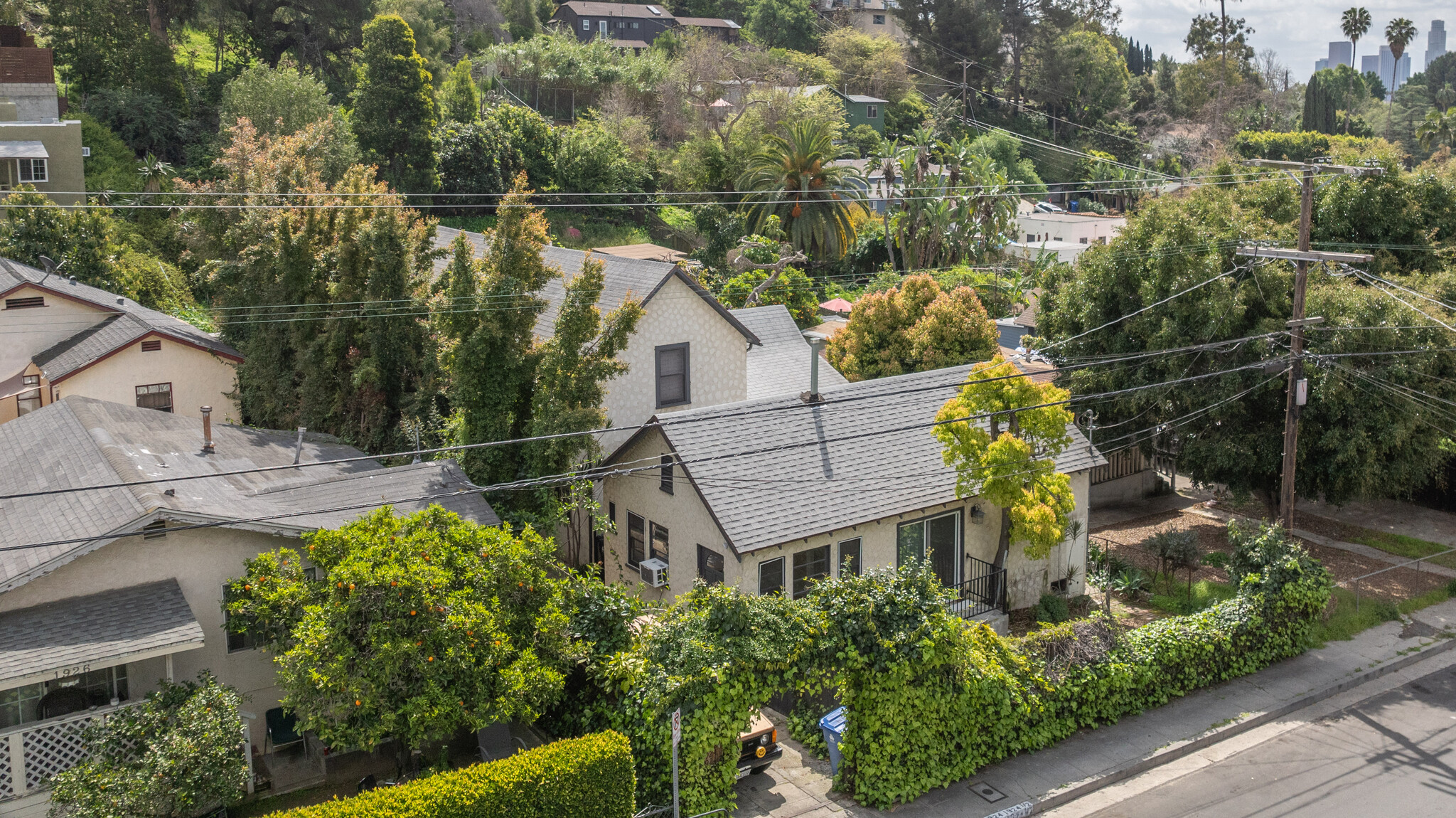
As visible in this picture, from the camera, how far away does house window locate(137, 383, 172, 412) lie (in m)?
30.1

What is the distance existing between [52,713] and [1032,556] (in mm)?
16525

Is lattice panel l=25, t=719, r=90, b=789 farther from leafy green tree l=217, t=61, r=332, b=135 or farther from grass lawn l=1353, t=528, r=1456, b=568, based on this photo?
leafy green tree l=217, t=61, r=332, b=135

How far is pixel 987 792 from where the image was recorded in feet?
53.7

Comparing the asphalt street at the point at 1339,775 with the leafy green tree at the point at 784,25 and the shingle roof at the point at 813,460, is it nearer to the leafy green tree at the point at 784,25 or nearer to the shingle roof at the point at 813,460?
the shingle roof at the point at 813,460

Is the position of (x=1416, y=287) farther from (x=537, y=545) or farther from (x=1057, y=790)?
(x=537, y=545)

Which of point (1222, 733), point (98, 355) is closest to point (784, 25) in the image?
point (98, 355)

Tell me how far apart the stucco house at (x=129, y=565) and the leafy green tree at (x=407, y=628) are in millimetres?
1200

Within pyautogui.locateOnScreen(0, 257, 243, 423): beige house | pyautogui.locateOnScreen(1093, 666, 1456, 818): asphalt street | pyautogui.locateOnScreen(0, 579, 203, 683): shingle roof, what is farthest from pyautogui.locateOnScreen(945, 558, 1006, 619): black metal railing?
pyautogui.locateOnScreen(0, 257, 243, 423): beige house

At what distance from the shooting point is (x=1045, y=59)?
10631 centimetres

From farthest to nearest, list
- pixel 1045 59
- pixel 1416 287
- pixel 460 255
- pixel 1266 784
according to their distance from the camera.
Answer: pixel 1045 59
pixel 1416 287
pixel 460 255
pixel 1266 784

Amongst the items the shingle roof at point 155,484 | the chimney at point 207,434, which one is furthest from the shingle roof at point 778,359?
the chimney at point 207,434

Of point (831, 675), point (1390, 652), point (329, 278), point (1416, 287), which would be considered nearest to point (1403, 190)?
point (1416, 287)

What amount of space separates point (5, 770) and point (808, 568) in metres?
12.8

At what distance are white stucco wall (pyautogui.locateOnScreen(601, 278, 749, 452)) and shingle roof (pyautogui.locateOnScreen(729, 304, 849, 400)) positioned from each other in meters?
1.48
